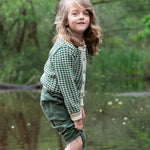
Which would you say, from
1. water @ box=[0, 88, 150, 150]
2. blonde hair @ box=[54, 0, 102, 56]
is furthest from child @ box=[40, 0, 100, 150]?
water @ box=[0, 88, 150, 150]

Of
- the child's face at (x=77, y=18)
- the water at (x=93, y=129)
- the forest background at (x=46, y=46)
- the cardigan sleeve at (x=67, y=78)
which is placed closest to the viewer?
the cardigan sleeve at (x=67, y=78)

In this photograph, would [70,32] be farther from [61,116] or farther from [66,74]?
[61,116]

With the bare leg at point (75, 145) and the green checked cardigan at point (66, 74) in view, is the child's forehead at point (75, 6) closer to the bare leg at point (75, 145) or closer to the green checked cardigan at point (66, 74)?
the green checked cardigan at point (66, 74)

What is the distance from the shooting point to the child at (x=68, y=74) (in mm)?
2852

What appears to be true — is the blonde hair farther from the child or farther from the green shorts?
the green shorts

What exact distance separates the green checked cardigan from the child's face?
21 cm

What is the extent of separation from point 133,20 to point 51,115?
65.4 ft

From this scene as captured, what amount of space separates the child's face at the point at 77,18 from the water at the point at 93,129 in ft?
6.24

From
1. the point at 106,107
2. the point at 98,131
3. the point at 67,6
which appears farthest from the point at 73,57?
the point at 106,107

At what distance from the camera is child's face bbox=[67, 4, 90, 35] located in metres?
3.06

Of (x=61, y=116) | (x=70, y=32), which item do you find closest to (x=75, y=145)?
(x=61, y=116)

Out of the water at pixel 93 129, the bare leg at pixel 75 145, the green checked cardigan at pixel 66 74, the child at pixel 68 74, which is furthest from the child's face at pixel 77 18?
the water at pixel 93 129

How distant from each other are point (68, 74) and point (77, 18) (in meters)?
0.53

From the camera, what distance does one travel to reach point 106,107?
815 cm
